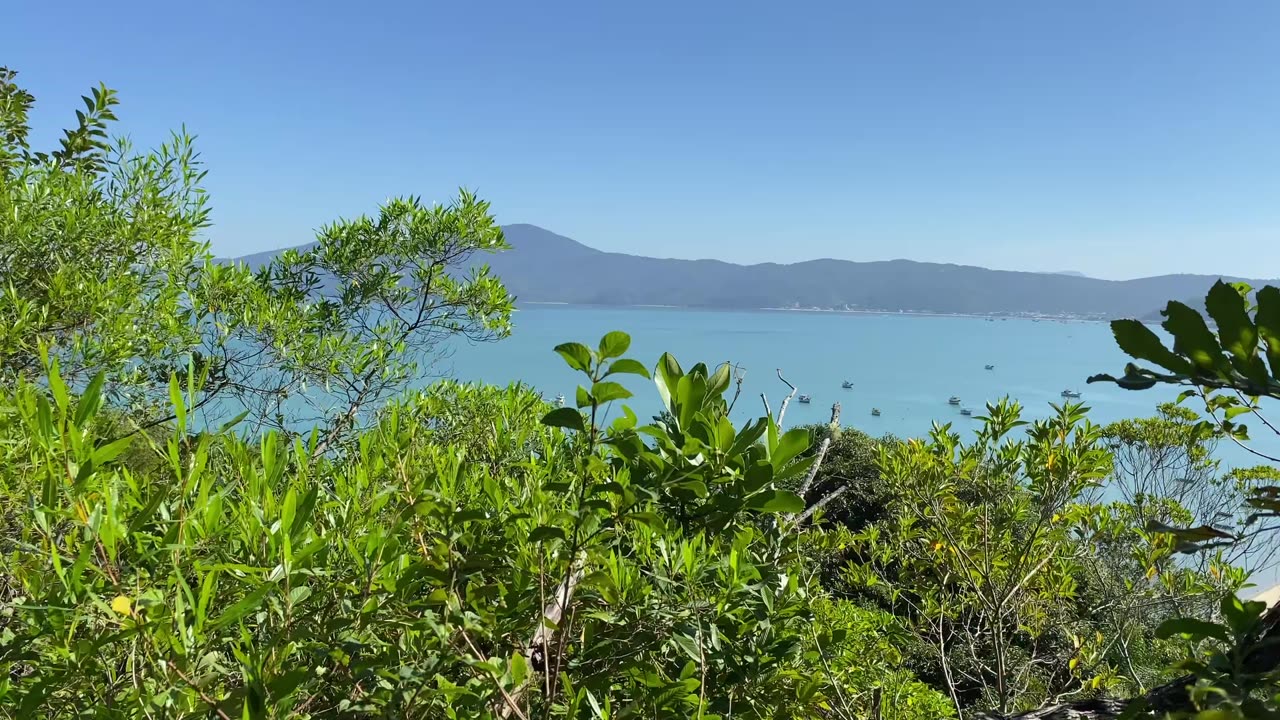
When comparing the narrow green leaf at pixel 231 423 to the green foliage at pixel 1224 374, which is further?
the narrow green leaf at pixel 231 423

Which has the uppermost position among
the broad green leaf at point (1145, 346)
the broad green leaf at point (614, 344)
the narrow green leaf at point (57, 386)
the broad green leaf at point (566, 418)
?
the broad green leaf at point (1145, 346)

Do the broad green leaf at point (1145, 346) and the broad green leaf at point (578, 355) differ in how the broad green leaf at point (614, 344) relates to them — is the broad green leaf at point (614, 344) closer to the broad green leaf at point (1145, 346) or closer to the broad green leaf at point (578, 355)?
the broad green leaf at point (578, 355)

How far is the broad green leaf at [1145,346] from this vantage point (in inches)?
25.3

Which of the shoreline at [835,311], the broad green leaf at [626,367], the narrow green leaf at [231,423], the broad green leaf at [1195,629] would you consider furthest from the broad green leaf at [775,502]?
the shoreline at [835,311]

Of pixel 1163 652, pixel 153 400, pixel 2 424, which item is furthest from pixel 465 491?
pixel 1163 652

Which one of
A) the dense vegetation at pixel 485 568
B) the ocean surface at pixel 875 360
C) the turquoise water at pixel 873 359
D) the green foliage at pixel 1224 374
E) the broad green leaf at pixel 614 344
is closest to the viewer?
the green foliage at pixel 1224 374

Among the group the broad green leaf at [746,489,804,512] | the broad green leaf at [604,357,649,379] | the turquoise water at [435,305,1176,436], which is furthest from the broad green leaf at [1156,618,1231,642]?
the turquoise water at [435,305,1176,436]

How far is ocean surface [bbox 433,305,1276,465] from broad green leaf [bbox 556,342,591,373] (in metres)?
5.05

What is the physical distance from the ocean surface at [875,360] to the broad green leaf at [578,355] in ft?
16.6

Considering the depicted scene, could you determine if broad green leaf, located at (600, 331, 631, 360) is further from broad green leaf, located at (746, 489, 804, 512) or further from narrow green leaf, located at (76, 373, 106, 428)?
narrow green leaf, located at (76, 373, 106, 428)

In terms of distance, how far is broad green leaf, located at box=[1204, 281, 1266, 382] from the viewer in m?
0.62

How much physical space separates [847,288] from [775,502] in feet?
658

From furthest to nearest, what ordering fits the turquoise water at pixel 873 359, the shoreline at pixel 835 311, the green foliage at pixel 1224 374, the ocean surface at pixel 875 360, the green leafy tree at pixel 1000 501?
1. the shoreline at pixel 835 311
2. the turquoise water at pixel 873 359
3. the ocean surface at pixel 875 360
4. the green leafy tree at pixel 1000 501
5. the green foliage at pixel 1224 374

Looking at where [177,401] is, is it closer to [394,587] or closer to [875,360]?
[394,587]
